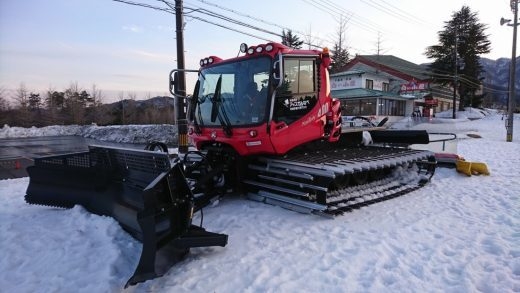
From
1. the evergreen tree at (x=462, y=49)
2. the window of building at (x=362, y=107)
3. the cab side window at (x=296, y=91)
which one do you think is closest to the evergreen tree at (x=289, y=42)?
the cab side window at (x=296, y=91)

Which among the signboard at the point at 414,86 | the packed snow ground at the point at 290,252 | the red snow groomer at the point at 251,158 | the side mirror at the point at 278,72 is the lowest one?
the packed snow ground at the point at 290,252

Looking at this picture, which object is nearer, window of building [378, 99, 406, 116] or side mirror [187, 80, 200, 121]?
side mirror [187, 80, 200, 121]

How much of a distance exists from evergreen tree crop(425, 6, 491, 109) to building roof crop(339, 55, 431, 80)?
1.99 m

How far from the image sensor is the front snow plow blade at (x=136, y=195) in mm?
3307

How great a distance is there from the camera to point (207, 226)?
16.0 ft

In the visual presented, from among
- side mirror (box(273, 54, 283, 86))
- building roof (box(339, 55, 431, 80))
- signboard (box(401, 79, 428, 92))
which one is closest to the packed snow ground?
side mirror (box(273, 54, 283, 86))

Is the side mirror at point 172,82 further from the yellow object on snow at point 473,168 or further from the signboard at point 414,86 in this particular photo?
the signboard at point 414,86

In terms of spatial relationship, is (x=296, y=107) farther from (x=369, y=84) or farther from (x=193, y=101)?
(x=369, y=84)

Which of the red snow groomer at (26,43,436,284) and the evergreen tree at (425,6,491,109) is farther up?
the evergreen tree at (425,6,491,109)

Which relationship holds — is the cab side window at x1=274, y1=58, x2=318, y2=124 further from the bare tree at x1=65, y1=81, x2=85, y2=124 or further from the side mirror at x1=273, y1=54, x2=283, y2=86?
the bare tree at x1=65, y1=81, x2=85, y2=124

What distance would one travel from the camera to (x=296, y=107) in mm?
5863

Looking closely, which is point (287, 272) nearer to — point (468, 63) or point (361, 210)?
point (361, 210)

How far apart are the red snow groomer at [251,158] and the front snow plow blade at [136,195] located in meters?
0.02

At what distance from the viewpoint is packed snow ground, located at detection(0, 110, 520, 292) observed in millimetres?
3242
